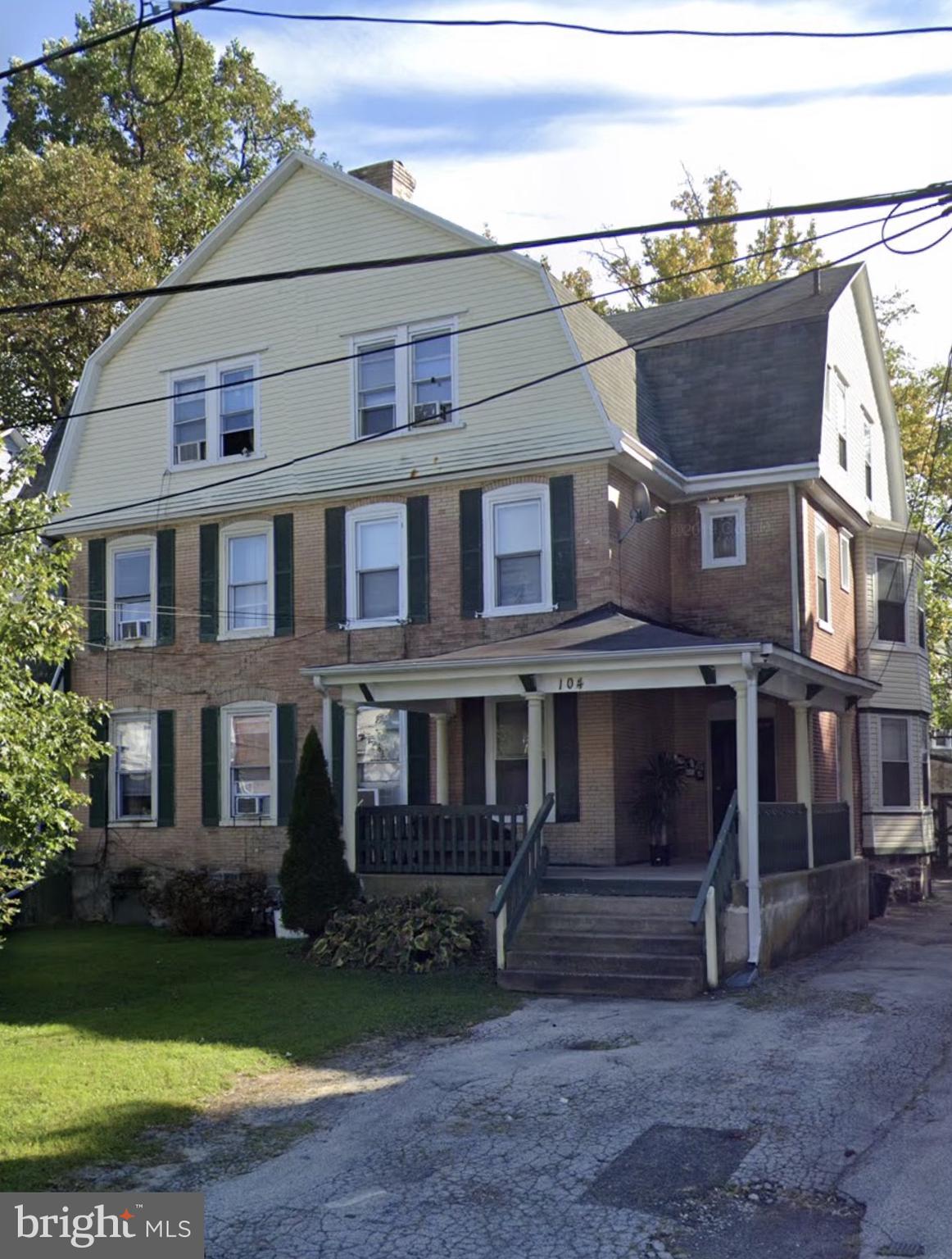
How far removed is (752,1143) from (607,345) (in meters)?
14.4

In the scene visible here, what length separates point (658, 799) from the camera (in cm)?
1869

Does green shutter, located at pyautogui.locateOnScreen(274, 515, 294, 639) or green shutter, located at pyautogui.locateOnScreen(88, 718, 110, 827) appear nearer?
green shutter, located at pyautogui.locateOnScreen(274, 515, 294, 639)

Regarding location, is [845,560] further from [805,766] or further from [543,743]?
[543,743]

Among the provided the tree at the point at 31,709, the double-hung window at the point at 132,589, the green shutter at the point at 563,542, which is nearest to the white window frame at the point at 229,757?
the double-hung window at the point at 132,589

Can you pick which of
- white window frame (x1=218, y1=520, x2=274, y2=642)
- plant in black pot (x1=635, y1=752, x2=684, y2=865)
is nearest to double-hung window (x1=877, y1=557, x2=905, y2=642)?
plant in black pot (x1=635, y1=752, x2=684, y2=865)

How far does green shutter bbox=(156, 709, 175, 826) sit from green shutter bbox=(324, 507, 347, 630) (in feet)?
10.9

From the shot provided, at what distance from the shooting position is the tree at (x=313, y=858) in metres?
16.5

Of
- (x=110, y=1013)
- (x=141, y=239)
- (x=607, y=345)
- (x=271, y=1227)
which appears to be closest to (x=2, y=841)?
(x=110, y=1013)

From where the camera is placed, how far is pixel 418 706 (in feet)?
63.0

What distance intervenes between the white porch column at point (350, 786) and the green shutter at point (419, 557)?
279cm

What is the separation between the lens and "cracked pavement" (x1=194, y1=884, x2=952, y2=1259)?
7.10 metres

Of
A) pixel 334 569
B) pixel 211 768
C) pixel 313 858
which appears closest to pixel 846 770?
pixel 334 569

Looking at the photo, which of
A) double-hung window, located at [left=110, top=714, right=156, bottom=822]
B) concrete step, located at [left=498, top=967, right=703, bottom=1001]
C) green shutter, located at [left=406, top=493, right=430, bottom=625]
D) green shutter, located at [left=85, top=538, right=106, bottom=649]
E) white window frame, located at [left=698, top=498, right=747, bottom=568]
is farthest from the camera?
green shutter, located at [left=85, top=538, right=106, bottom=649]
